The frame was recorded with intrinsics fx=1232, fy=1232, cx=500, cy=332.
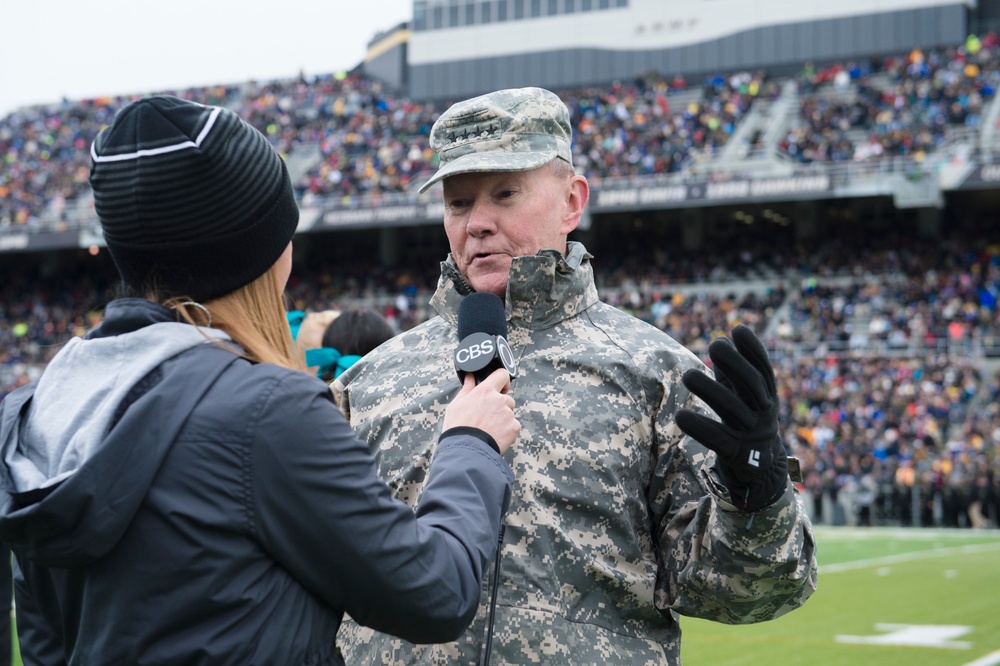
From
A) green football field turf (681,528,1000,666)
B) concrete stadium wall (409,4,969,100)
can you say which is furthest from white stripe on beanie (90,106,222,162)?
concrete stadium wall (409,4,969,100)

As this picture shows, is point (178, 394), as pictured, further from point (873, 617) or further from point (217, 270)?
point (873, 617)

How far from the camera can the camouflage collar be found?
8.73 feet

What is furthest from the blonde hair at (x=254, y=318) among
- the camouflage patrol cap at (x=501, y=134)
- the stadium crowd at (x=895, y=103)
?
the stadium crowd at (x=895, y=103)

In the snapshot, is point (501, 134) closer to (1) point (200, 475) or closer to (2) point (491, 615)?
(2) point (491, 615)

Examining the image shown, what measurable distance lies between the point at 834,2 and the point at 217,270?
129 ft

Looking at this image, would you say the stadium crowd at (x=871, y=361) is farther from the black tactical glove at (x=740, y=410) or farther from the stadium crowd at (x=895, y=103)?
the black tactical glove at (x=740, y=410)

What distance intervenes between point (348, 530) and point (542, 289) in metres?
1.04

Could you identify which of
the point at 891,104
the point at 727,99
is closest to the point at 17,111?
the point at 727,99

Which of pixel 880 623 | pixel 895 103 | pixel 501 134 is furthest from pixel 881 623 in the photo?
pixel 895 103

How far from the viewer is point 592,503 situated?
2.53 meters

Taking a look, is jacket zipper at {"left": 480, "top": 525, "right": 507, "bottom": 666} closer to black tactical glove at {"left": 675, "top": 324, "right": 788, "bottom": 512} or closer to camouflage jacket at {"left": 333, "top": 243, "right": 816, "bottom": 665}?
camouflage jacket at {"left": 333, "top": 243, "right": 816, "bottom": 665}

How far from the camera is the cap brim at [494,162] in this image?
2.69 m

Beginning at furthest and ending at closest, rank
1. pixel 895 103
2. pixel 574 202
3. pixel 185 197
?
pixel 895 103 < pixel 574 202 < pixel 185 197

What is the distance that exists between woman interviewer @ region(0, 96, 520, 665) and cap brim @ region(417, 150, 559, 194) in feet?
2.57
